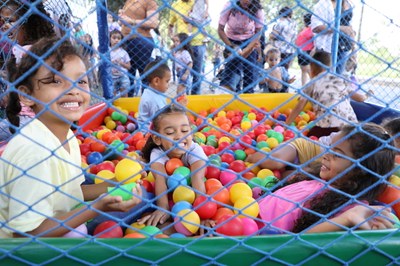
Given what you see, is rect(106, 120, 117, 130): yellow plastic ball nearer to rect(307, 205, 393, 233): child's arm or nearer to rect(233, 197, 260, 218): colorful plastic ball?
rect(233, 197, 260, 218): colorful plastic ball

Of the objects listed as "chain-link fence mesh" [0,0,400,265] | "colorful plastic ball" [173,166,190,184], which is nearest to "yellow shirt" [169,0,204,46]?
"chain-link fence mesh" [0,0,400,265]

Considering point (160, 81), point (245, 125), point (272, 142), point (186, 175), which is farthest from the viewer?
point (245, 125)

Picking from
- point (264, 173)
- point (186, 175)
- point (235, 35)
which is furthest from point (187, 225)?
point (235, 35)

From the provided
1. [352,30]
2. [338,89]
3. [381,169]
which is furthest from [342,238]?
[352,30]

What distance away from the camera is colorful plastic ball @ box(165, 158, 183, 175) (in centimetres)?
174

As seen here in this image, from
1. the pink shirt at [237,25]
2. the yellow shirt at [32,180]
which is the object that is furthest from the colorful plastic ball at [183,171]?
the pink shirt at [237,25]

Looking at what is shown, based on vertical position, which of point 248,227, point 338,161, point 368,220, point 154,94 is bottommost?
point 368,220

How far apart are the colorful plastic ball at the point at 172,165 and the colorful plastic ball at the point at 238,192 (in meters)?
0.29

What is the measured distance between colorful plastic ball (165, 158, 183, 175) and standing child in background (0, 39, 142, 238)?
1.67 ft

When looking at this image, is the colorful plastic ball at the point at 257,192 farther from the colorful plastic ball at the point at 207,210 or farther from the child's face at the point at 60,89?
the child's face at the point at 60,89

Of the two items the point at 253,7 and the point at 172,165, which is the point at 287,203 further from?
the point at 253,7

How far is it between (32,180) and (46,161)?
0.28 ft

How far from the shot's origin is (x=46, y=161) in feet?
3.45

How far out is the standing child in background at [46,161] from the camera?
3.18ft
